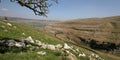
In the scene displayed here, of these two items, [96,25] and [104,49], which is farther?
[96,25]

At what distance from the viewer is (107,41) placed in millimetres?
104625

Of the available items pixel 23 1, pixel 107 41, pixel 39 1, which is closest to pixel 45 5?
pixel 39 1

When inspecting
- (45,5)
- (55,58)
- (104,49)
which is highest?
(45,5)

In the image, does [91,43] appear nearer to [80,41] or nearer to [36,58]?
[80,41]

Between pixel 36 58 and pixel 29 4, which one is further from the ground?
pixel 29 4

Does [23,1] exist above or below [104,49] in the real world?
above

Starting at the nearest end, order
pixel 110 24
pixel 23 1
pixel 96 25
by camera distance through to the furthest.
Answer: pixel 23 1, pixel 110 24, pixel 96 25

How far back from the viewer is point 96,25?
146500 millimetres

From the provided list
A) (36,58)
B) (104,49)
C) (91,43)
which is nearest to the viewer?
(36,58)

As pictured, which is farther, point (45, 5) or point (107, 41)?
point (107, 41)

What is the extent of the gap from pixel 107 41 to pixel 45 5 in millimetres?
90851

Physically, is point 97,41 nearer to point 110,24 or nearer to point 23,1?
point 110,24

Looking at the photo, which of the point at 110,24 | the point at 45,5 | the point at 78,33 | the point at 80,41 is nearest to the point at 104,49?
the point at 80,41

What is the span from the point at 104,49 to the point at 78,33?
31254mm
